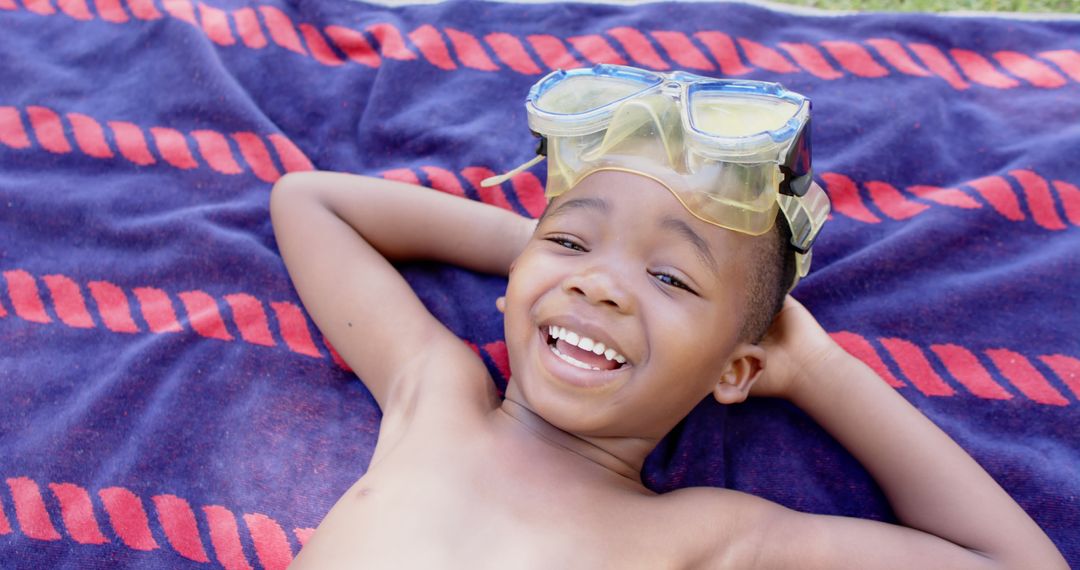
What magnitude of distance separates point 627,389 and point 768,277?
39 cm

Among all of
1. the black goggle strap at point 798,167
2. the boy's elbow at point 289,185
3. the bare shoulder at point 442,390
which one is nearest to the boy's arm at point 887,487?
the black goggle strap at point 798,167

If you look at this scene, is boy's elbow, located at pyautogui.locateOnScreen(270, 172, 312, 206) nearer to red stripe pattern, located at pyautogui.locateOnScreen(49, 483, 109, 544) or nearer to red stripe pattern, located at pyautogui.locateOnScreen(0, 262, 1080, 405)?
red stripe pattern, located at pyautogui.locateOnScreen(0, 262, 1080, 405)

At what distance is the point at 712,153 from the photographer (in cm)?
185

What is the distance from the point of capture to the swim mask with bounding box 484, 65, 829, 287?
186cm

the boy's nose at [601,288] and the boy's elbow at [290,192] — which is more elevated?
the boy's nose at [601,288]

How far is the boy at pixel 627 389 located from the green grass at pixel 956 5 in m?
1.44

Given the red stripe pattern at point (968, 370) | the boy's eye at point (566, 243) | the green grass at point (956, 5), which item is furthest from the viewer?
the green grass at point (956, 5)

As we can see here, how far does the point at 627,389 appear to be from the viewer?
1.84 metres

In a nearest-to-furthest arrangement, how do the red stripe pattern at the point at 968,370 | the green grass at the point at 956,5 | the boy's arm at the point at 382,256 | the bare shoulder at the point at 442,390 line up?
the bare shoulder at the point at 442,390 < the boy's arm at the point at 382,256 < the red stripe pattern at the point at 968,370 < the green grass at the point at 956,5

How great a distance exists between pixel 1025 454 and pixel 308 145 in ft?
6.60

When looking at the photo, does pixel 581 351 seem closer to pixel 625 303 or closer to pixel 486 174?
pixel 625 303

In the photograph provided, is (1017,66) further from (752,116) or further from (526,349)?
(526,349)

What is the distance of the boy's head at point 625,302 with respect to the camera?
1.82 metres

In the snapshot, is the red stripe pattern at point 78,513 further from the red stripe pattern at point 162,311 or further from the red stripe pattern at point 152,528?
the red stripe pattern at point 162,311
